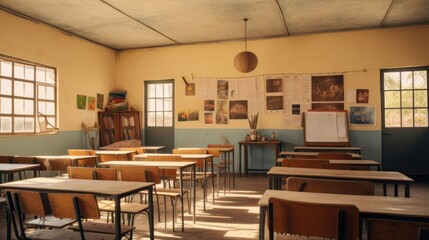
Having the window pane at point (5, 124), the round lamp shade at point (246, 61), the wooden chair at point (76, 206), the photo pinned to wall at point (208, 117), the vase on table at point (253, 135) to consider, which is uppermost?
the round lamp shade at point (246, 61)

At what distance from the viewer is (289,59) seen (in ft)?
26.3

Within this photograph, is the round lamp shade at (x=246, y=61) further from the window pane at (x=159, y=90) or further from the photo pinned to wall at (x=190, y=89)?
the window pane at (x=159, y=90)

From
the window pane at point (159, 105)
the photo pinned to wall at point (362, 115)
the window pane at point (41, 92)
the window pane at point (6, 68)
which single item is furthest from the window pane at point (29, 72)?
the photo pinned to wall at point (362, 115)

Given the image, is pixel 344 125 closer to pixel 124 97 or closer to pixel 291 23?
pixel 291 23

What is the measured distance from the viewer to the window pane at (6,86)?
597 cm

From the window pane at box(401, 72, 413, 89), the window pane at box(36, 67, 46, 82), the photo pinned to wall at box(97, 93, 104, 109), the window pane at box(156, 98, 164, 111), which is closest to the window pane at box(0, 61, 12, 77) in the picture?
the window pane at box(36, 67, 46, 82)

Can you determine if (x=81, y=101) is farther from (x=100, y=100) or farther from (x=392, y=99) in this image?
(x=392, y=99)

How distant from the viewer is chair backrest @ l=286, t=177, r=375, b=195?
2465mm

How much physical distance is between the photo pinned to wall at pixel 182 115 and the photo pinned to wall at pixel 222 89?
0.92 metres

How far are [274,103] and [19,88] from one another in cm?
515

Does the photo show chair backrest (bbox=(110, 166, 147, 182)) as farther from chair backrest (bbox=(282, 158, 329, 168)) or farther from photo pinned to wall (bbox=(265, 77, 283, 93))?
photo pinned to wall (bbox=(265, 77, 283, 93))

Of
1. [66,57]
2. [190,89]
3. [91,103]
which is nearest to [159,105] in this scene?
[190,89]

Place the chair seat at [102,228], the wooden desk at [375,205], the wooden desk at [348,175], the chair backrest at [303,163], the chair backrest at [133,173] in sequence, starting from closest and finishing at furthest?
the wooden desk at [375,205] → the chair seat at [102,228] → the wooden desk at [348,175] → the chair backrest at [133,173] → the chair backrest at [303,163]

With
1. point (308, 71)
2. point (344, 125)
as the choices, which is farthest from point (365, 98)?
point (308, 71)
